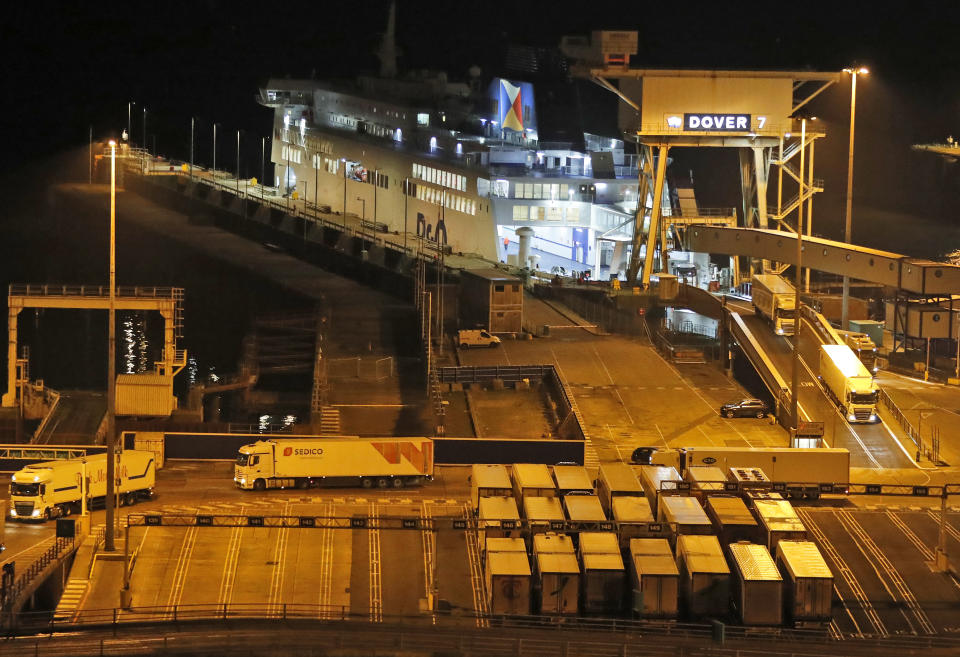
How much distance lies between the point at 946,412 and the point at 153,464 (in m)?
22.2

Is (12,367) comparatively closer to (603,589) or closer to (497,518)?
(497,518)

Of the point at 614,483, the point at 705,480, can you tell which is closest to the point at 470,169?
the point at 705,480

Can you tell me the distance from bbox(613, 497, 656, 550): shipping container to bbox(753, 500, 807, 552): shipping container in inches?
87.8

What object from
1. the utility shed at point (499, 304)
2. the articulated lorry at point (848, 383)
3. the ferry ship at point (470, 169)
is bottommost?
the articulated lorry at point (848, 383)

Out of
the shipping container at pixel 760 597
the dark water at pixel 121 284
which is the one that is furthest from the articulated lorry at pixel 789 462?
the dark water at pixel 121 284

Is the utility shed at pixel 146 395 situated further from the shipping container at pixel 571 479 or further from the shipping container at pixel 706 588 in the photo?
the shipping container at pixel 706 588

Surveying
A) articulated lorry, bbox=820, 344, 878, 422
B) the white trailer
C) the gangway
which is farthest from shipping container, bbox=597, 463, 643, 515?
articulated lorry, bbox=820, 344, 878, 422

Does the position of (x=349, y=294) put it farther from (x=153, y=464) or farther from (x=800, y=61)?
(x=153, y=464)

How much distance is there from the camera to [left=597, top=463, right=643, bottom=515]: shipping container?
31.1 metres

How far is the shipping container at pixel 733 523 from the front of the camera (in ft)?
94.9

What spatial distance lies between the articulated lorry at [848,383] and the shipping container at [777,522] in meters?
9.61

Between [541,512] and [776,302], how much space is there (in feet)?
61.3

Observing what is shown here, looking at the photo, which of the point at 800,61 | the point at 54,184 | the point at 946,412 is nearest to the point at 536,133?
the point at 800,61

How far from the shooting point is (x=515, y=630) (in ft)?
85.2
